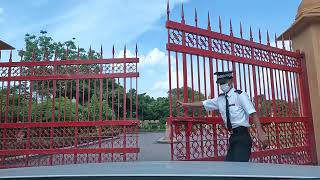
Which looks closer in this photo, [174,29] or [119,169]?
[119,169]

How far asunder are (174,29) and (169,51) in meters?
0.36

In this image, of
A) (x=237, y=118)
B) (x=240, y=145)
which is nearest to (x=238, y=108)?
(x=237, y=118)

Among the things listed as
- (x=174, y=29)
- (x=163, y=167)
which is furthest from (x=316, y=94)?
(x=163, y=167)

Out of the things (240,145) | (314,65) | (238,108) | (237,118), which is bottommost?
(240,145)

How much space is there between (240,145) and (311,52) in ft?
9.93

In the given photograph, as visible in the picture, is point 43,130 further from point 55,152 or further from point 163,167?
point 163,167

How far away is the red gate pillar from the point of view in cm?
645

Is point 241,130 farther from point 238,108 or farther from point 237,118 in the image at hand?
point 238,108

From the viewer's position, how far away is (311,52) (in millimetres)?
6578

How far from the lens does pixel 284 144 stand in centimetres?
640

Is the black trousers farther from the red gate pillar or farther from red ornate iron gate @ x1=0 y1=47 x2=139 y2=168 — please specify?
the red gate pillar

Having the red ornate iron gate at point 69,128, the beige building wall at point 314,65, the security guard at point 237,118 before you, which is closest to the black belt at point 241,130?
the security guard at point 237,118

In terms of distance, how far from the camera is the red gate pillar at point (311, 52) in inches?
254

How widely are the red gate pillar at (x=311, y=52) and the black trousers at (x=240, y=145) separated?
2599 millimetres
